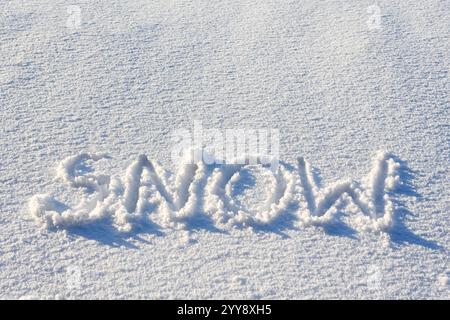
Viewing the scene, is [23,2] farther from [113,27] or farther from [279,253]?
[279,253]

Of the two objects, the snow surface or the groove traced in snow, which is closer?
the snow surface

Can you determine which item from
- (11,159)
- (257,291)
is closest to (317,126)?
(257,291)

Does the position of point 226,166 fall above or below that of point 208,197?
above

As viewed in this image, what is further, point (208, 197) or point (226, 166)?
point (226, 166)

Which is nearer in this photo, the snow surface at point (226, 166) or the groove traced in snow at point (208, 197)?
the snow surface at point (226, 166)
